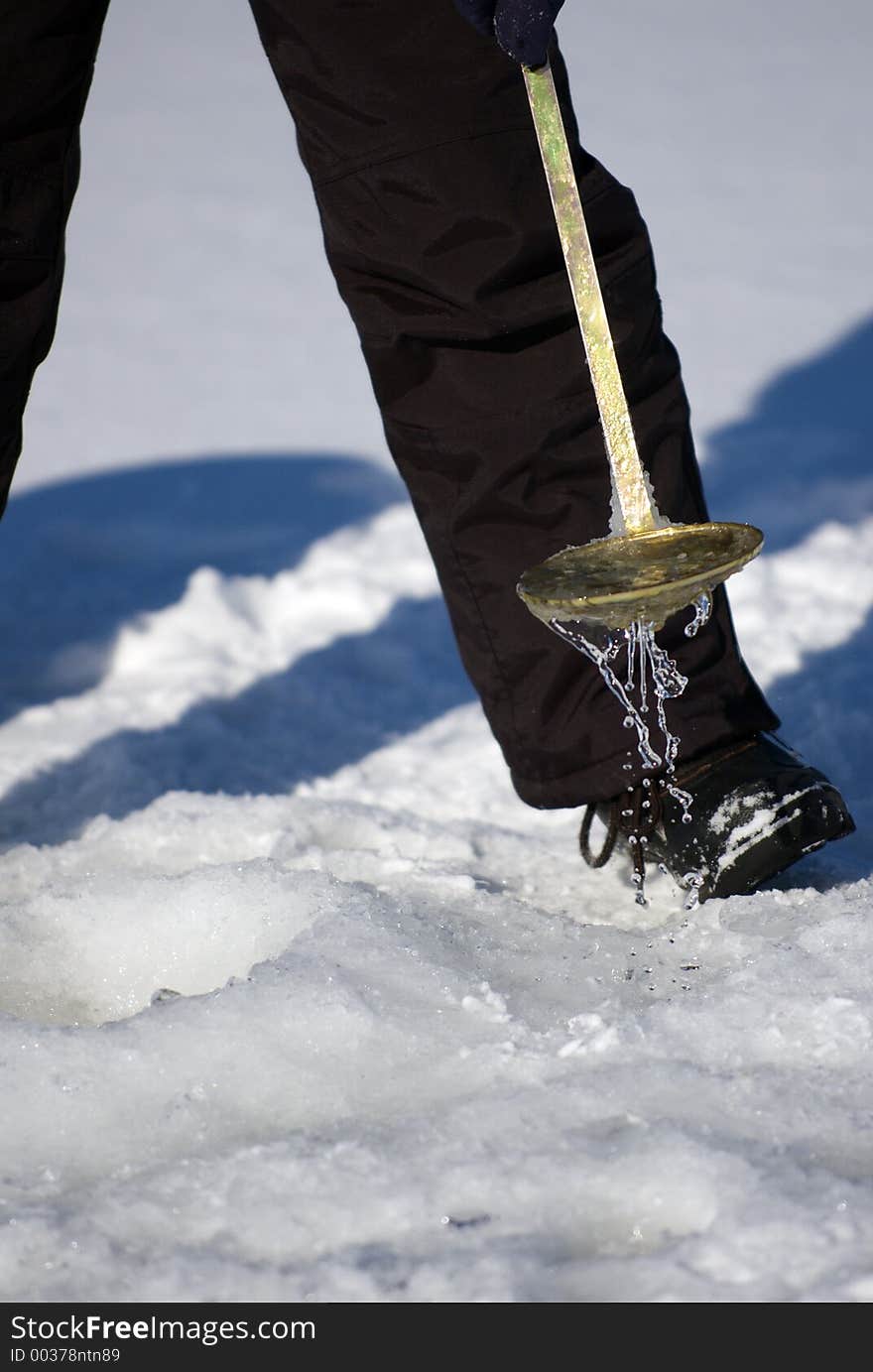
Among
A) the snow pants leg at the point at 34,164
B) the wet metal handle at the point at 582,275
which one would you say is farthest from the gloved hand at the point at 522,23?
the snow pants leg at the point at 34,164

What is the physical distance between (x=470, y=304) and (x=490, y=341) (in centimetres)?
4

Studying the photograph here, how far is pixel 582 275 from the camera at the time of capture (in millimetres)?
1205

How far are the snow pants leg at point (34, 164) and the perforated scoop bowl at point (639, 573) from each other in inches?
24.3

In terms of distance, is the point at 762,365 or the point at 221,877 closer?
the point at 221,877

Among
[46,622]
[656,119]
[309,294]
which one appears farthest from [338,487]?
[656,119]

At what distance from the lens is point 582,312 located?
121 centimetres

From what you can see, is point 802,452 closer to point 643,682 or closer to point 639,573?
point 643,682

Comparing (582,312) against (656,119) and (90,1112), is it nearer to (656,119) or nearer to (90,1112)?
(90,1112)

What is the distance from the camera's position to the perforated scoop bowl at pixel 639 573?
1.09 meters

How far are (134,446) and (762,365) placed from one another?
141 centimetres

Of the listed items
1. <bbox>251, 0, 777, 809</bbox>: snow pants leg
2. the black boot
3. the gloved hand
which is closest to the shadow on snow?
the black boot

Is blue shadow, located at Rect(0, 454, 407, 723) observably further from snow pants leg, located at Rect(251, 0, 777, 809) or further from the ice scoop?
the ice scoop

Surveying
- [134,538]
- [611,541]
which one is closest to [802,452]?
[134,538]

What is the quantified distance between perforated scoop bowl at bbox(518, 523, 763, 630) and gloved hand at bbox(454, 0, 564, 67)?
1.25 ft
